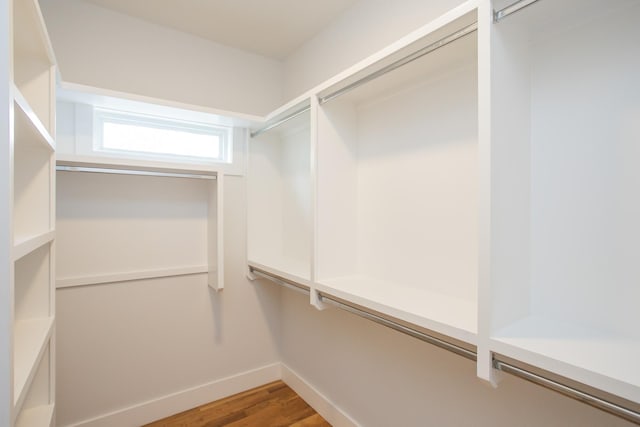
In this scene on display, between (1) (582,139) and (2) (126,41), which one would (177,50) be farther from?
(1) (582,139)

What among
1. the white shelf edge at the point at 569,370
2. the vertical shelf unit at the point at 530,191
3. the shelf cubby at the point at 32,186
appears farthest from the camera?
the shelf cubby at the point at 32,186

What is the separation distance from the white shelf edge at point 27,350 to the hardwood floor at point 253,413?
4.17ft

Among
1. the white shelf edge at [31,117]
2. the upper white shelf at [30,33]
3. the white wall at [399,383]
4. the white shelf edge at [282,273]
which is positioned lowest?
the white wall at [399,383]

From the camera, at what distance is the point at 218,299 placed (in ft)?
7.72

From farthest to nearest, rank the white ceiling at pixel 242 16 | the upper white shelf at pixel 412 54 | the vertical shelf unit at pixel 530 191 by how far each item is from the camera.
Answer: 1. the white ceiling at pixel 242 16
2. the upper white shelf at pixel 412 54
3. the vertical shelf unit at pixel 530 191

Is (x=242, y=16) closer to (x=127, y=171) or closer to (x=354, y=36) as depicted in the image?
(x=354, y=36)

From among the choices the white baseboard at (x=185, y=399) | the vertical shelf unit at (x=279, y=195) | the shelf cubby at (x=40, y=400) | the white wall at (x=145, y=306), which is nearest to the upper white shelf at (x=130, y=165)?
the white wall at (x=145, y=306)

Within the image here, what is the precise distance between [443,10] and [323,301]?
1497mm

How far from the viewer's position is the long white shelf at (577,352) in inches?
27.0

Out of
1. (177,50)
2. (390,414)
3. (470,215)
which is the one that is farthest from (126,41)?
(390,414)

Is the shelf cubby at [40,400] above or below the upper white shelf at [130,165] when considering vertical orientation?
below

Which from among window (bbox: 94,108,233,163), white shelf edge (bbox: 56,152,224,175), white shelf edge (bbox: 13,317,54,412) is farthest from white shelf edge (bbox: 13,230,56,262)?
window (bbox: 94,108,233,163)

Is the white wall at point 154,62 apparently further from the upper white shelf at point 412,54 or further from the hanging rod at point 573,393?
the hanging rod at point 573,393

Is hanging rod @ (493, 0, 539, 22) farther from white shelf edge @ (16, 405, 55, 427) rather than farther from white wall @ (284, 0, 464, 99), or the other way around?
white shelf edge @ (16, 405, 55, 427)
